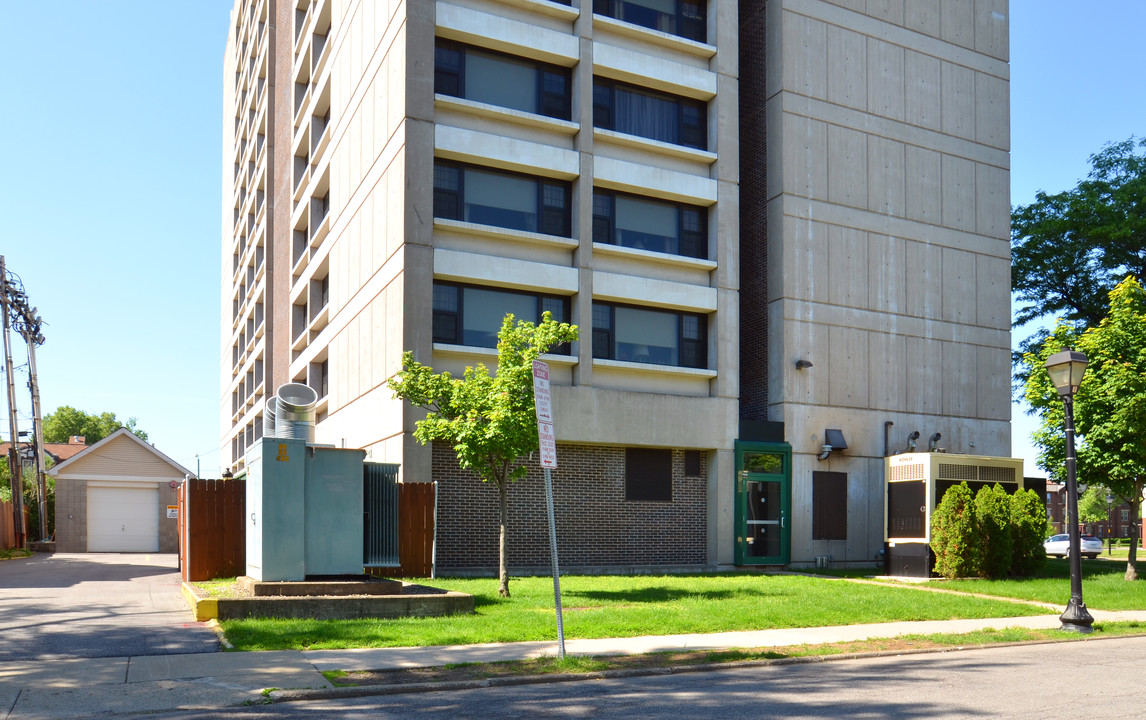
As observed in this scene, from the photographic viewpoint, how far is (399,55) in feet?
79.8

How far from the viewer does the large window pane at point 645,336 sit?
26.3 m

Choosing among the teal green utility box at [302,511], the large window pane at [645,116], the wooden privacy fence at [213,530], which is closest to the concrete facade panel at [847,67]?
the large window pane at [645,116]

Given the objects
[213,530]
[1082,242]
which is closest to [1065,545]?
[1082,242]

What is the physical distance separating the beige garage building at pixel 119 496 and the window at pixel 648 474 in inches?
1120

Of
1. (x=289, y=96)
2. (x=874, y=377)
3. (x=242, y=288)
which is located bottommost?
(x=874, y=377)

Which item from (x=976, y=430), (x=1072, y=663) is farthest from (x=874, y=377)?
(x=1072, y=663)

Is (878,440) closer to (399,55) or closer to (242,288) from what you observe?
(399,55)

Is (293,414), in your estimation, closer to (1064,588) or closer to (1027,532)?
(1064,588)

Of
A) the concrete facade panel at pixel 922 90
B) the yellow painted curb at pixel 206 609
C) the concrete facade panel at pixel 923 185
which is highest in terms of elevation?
the concrete facade panel at pixel 922 90

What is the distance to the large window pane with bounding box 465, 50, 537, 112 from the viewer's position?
25.1 metres

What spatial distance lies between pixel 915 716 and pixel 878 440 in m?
21.0

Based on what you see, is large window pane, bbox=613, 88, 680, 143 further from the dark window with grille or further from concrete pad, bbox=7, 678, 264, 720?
concrete pad, bbox=7, 678, 264, 720

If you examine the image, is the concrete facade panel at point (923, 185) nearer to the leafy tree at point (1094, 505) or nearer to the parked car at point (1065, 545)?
the parked car at point (1065, 545)

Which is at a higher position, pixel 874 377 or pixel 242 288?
pixel 242 288
